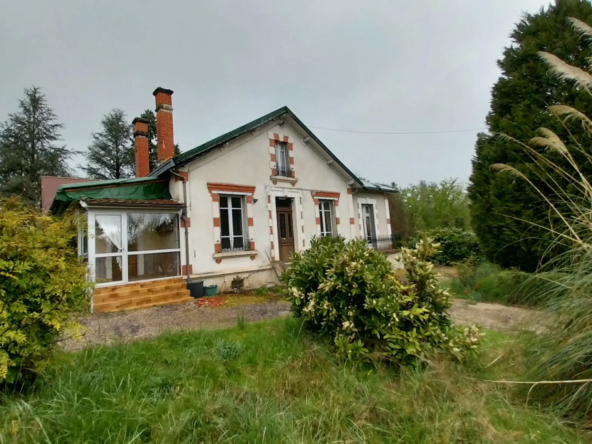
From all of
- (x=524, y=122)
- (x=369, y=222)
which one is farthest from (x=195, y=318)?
(x=369, y=222)

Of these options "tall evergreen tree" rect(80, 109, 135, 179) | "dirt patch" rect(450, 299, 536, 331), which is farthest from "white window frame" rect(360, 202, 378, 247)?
"tall evergreen tree" rect(80, 109, 135, 179)

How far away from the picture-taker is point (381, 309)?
9.93 ft

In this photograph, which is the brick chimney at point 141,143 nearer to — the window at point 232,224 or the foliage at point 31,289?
the window at point 232,224

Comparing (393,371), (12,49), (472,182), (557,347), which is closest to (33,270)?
(393,371)

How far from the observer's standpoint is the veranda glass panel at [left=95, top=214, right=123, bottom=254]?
24.8ft

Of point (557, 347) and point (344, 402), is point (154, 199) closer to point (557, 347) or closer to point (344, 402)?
point (344, 402)

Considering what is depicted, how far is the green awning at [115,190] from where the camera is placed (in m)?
7.43

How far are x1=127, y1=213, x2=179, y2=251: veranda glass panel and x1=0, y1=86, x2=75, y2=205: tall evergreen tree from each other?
831 inches

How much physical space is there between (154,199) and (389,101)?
38.5ft

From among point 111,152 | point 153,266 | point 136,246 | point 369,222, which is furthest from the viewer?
point 111,152

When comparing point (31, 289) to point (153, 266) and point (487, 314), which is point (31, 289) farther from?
Answer: point (487, 314)

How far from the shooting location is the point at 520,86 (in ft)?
20.5

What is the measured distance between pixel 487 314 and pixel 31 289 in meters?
6.66

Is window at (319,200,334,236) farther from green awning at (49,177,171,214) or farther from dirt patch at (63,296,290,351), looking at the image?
green awning at (49,177,171,214)
